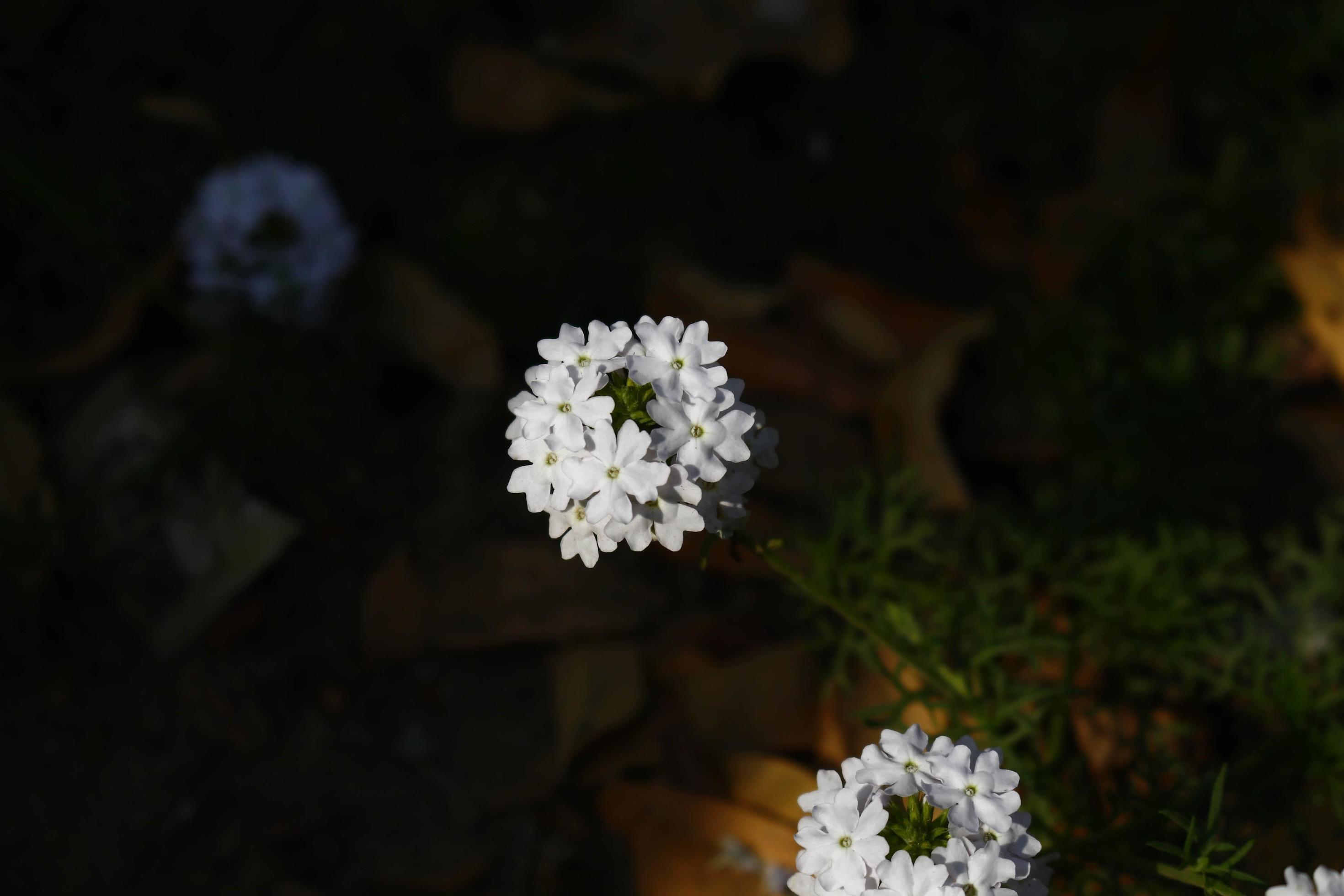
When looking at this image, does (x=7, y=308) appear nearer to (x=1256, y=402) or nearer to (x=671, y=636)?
(x=671, y=636)

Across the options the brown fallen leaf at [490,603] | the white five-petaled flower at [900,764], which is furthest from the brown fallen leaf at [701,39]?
the white five-petaled flower at [900,764]

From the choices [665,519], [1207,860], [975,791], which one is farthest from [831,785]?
[1207,860]

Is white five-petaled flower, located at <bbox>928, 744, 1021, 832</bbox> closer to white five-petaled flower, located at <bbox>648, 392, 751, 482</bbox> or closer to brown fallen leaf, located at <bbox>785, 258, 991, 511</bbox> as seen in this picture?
white five-petaled flower, located at <bbox>648, 392, 751, 482</bbox>

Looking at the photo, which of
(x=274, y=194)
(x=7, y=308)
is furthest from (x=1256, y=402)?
(x=7, y=308)

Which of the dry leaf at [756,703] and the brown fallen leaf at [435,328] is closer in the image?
the dry leaf at [756,703]

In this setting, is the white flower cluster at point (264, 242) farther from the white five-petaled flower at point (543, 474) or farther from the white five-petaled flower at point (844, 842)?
the white five-petaled flower at point (844, 842)

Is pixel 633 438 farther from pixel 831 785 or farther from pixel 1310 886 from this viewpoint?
pixel 1310 886
